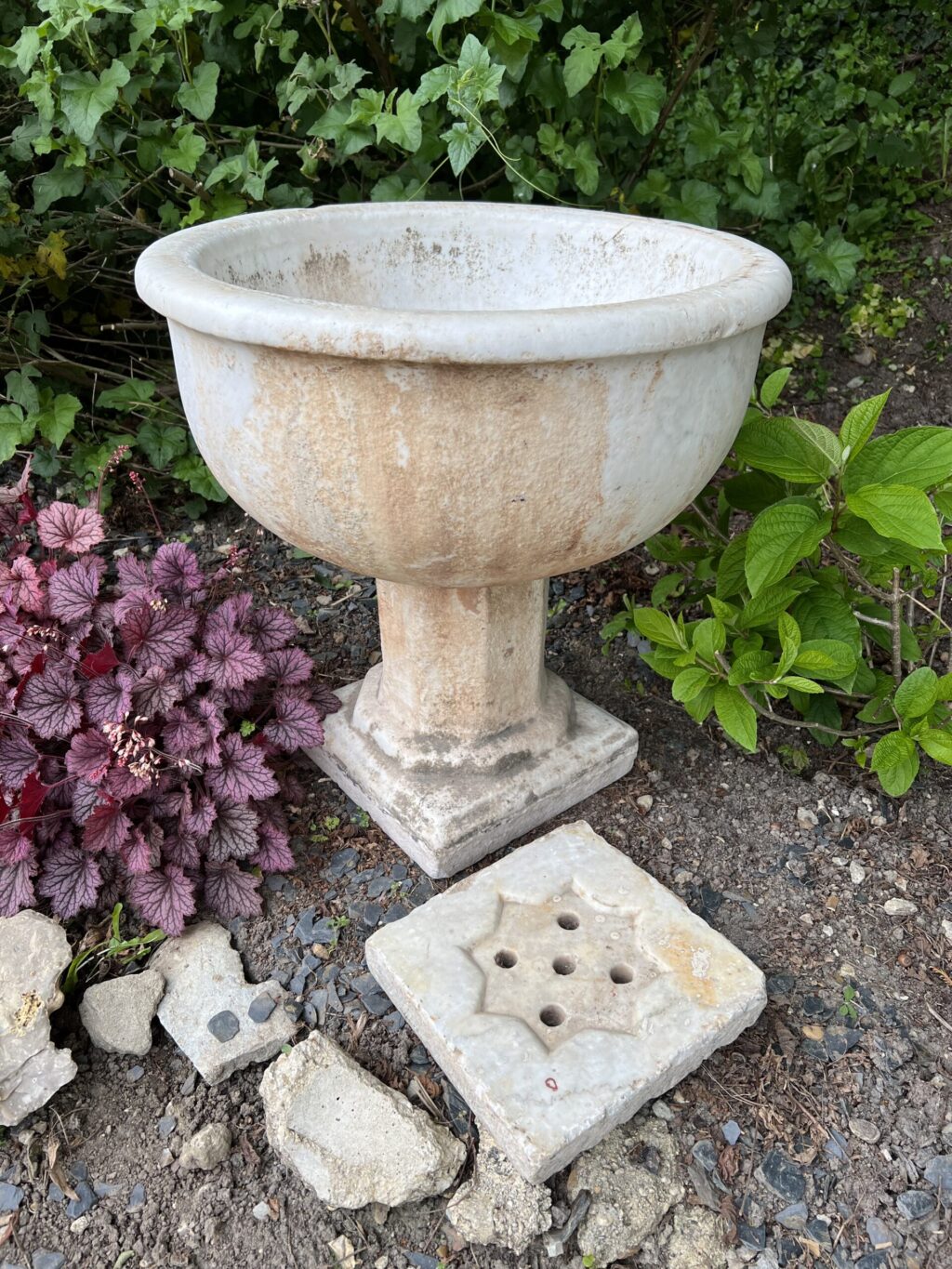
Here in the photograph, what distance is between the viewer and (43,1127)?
1.44 metres

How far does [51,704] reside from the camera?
1.71 m

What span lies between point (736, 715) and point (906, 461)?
505 mm

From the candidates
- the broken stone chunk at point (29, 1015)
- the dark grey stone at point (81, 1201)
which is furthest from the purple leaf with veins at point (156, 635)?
the dark grey stone at point (81, 1201)

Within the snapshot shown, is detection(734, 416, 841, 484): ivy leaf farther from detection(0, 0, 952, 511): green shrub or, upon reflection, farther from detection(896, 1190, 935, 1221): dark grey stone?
detection(896, 1190, 935, 1221): dark grey stone

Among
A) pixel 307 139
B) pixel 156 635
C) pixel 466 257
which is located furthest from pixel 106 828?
pixel 307 139

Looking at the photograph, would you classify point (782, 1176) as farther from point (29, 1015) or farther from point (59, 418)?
point (59, 418)

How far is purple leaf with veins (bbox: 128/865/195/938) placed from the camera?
1617 mm

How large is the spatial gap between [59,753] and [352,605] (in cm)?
87

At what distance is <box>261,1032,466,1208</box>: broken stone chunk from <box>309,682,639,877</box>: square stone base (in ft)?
1.40

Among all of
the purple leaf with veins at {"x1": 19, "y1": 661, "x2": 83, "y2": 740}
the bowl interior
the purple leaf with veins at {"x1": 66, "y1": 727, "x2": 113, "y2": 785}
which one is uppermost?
the bowl interior

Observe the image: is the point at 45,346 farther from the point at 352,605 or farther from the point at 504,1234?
the point at 504,1234

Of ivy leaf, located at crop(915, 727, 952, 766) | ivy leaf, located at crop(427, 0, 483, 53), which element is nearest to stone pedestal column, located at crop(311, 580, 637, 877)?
ivy leaf, located at crop(915, 727, 952, 766)

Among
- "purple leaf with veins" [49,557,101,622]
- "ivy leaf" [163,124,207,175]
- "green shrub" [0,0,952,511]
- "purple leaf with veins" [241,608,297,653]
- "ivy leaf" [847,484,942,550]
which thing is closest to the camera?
"ivy leaf" [847,484,942,550]

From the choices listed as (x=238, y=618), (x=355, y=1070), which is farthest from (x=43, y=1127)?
(x=238, y=618)
